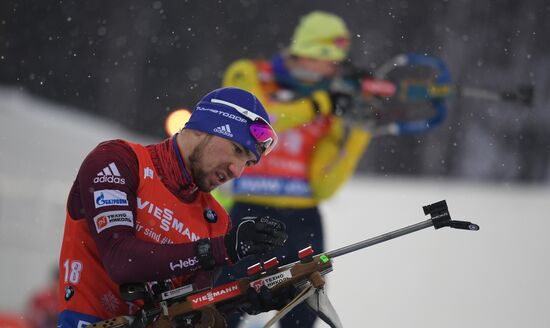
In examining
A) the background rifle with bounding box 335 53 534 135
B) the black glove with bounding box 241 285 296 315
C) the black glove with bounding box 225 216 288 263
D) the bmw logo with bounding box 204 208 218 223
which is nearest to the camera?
the black glove with bounding box 225 216 288 263

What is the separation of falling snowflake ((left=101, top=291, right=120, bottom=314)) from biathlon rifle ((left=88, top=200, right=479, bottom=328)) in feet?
0.37

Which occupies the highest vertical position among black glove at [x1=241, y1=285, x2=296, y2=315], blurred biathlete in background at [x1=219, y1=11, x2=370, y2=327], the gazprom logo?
blurred biathlete in background at [x1=219, y1=11, x2=370, y2=327]

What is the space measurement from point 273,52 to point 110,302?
7152mm

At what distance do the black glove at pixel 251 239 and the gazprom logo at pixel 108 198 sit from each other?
384mm

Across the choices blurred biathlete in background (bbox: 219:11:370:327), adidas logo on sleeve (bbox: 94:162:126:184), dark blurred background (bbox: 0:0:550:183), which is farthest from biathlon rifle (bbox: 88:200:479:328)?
dark blurred background (bbox: 0:0:550:183)

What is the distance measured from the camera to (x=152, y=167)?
3496 millimetres

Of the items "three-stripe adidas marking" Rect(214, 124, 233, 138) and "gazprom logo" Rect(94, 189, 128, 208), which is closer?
"gazprom logo" Rect(94, 189, 128, 208)

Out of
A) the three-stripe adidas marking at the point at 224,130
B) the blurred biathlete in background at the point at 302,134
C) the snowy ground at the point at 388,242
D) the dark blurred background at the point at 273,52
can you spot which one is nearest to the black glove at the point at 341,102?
the blurred biathlete in background at the point at 302,134

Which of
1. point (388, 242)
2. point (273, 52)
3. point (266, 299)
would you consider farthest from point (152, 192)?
point (273, 52)

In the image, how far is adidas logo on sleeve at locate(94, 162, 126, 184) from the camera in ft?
10.9

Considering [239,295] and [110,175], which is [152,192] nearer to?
[110,175]

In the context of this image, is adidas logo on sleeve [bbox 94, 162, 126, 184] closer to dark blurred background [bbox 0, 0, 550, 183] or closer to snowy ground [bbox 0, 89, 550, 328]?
snowy ground [bbox 0, 89, 550, 328]

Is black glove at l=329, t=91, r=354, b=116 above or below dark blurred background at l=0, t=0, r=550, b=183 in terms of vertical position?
below

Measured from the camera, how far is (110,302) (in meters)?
3.51
